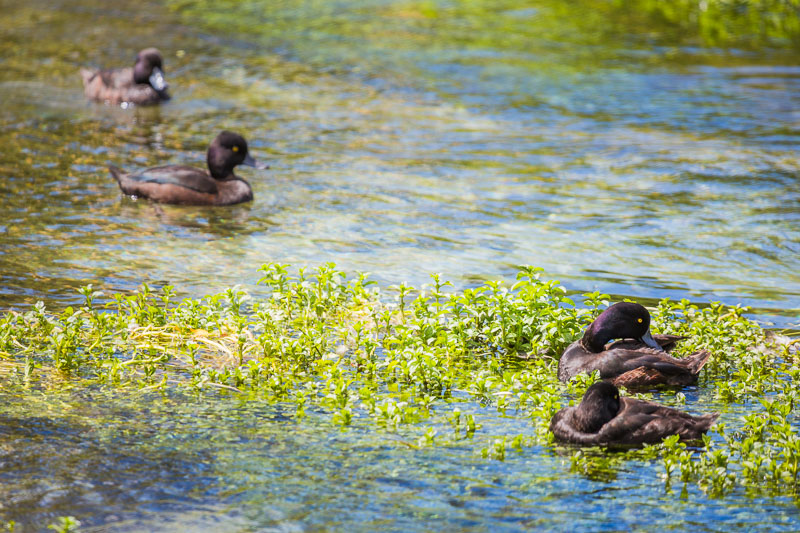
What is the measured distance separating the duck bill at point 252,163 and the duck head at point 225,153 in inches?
8.3

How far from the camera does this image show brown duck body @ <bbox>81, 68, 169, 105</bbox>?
19750mm

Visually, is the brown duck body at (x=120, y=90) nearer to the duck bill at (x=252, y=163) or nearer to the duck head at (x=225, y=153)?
the duck bill at (x=252, y=163)

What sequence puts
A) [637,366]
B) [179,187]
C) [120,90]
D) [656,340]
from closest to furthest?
[637,366]
[656,340]
[179,187]
[120,90]

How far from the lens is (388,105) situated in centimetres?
1994

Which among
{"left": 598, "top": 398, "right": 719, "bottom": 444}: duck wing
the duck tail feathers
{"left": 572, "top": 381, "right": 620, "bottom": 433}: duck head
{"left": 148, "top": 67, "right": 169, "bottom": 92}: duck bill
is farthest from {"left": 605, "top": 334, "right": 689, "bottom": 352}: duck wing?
{"left": 148, "top": 67, "right": 169, "bottom": 92}: duck bill

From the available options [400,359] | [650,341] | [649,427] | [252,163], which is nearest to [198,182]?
[252,163]

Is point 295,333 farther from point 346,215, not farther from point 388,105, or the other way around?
point 388,105

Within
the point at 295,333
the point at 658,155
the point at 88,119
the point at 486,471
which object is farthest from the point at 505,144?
the point at 486,471

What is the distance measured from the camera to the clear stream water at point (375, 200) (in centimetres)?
670

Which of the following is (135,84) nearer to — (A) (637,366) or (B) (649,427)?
(A) (637,366)

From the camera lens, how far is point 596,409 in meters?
7.33

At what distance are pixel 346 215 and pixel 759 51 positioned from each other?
1378cm

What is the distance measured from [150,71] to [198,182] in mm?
6394

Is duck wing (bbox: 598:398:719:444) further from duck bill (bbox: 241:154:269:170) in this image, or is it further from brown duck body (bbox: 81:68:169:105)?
brown duck body (bbox: 81:68:169:105)
